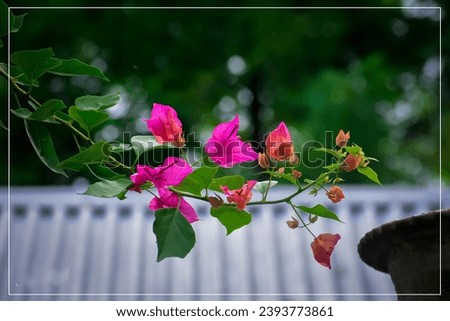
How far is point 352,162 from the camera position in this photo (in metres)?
0.41

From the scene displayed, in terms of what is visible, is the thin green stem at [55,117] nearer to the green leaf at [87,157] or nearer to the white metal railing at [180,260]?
the green leaf at [87,157]

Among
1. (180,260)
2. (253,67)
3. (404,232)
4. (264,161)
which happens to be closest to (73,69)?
(264,161)

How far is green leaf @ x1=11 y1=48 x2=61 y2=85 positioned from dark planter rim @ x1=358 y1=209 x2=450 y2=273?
0.26m

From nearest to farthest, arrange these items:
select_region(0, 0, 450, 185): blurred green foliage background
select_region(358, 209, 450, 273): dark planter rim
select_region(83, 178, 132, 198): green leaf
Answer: select_region(83, 178, 132, 198): green leaf → select_region(358, 209, 450, 273): dark planter rim → select_region(0, 0, 450, 185): blurred green foliage background

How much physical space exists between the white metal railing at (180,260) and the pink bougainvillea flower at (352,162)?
94 cm

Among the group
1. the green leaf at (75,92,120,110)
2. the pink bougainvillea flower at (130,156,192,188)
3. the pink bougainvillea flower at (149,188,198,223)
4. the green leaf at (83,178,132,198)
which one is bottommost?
the pink bougainvillea flower at (149,188,198,223)

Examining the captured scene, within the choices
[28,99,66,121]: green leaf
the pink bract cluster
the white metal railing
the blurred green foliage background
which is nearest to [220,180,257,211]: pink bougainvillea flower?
the pink bract cluster

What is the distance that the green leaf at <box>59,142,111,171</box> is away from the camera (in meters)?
A: 0.37

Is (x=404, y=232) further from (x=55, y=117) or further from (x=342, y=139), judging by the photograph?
(x=55, y=117)

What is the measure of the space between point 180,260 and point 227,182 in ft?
3.51

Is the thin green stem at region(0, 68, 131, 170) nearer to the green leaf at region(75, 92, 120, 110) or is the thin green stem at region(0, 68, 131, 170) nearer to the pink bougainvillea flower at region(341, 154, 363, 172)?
the green leaf at region(75, 92, 120, 110)

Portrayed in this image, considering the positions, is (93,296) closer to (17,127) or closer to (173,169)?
(173,169)

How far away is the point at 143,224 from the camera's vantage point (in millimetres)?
1510

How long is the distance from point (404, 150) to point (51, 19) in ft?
6.41
